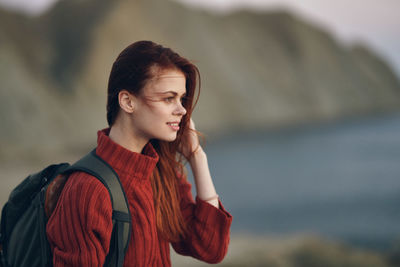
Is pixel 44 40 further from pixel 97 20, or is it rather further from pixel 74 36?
pixel 97 20

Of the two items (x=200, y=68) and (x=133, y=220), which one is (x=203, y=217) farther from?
(x=200, y=68)

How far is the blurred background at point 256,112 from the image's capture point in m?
13.3

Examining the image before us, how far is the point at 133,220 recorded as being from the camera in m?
1.45

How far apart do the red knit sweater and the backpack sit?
0.03m

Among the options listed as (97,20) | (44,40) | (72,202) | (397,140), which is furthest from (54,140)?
(397,140)

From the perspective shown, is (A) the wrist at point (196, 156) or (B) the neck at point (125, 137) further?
(A) the wrist at point (196, 156)

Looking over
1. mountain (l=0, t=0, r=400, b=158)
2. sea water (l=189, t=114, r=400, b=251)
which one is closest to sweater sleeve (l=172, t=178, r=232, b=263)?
sea water (l=189, t=114, r=400, b=251)

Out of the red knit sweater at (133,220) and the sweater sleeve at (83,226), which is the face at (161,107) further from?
the sweater sleeve at (83,226)

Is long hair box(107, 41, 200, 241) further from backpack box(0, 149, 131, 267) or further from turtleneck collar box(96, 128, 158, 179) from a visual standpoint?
backpack box(0, 149, 131, 267)

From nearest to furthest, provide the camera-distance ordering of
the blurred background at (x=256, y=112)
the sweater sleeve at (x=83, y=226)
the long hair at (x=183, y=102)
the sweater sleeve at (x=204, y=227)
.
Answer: the sweater sleeve at (x=83, y=226)
the long hair at (x=183, y=102)
the sweater sleeve at (x=204, y=227)
the blurred background at (x=256, y=112)

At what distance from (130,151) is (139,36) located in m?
20.2

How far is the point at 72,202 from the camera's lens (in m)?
1.33

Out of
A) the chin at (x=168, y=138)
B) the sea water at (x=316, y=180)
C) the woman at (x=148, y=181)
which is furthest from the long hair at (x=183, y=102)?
the sea water at (x=316, y=180)

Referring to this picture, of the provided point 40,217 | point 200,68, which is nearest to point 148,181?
point 40,217
